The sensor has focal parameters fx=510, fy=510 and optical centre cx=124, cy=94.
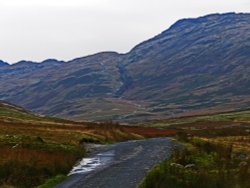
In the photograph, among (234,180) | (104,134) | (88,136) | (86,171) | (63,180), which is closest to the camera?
(234,180)

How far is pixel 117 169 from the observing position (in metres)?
37.1

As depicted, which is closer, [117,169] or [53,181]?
[53,181]

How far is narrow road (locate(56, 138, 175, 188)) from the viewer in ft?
98.2

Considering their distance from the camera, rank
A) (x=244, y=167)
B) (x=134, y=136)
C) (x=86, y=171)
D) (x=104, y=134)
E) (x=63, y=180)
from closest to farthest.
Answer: (x=244, y=167) < (x=63, y=180) < (x=86, y=171) < (x=104, y=134) < (x=134, y=136)

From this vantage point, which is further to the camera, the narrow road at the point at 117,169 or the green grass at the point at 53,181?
the narrow road at the point at 117,169

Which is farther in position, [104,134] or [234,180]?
[104,134]

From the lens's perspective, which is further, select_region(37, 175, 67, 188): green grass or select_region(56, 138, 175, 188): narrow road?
select_region(56, 138, 175, 188): narrow road

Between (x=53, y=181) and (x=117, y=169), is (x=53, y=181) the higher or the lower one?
the higher one

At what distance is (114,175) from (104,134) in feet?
136

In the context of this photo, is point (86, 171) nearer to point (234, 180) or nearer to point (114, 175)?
point (114, 175)

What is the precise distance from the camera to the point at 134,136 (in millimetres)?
82000

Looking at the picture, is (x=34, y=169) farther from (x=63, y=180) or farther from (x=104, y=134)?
(x=104, y=134)

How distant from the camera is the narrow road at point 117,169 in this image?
29922mm

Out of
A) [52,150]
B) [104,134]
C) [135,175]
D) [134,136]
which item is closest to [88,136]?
[104,134]
